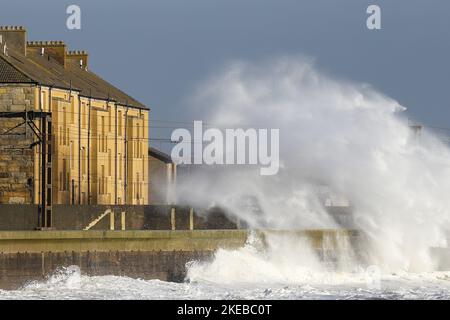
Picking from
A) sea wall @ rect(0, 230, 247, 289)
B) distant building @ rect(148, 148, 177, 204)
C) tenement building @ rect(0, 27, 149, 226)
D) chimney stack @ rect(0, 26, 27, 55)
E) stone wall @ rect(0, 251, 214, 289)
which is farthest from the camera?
distant building @ rect(148, 148, 177, 204)

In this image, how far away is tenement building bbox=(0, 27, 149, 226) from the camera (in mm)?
84375

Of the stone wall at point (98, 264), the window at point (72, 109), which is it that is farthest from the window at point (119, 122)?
the stone wall at point (98, 264)

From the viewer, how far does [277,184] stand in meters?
72.9

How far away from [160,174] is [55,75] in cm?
1800

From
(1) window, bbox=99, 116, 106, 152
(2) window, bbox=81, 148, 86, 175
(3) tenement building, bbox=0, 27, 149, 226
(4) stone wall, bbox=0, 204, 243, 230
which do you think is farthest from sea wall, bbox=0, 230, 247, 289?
(1) window, bbox=99, 116, 106, 152

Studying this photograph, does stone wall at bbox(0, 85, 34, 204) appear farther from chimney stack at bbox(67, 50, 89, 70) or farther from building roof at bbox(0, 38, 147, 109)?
chimney stack at bbox(67, 50, 89, 70)

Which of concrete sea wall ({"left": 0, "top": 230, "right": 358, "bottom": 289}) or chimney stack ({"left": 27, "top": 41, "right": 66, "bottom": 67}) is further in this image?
chimney stack ({"left": 27, "top": 41, "right": 66, "bottom": 67})

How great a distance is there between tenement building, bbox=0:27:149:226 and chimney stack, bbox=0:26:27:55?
4 cm

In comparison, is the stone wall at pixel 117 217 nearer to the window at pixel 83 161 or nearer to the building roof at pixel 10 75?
A: the building roof at pixel 10 75

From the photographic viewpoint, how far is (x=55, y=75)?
9400cm

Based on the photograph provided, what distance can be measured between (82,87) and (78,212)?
77.3 ft

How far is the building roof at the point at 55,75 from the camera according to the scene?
287 ft
